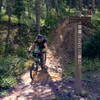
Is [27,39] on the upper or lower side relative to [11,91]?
upper

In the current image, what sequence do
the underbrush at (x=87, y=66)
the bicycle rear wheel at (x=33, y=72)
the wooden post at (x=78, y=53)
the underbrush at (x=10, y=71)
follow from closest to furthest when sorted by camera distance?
the wooden post at (x=78, y=53) → the underbrush at (x=10, y=71) → the bicycle rear wheel at (x=33, y=72) → the underbrush at (x=87, y=66)

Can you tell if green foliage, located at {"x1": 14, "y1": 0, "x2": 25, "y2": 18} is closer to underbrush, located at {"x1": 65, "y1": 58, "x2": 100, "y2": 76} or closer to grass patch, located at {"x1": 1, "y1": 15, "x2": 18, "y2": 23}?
grass patch, located at {"x1": 1, "y1": 15, "x2": 18, "y2": 23}

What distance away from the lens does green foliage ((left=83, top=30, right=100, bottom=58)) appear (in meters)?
11.5

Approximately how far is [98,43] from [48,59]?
94.1 inches

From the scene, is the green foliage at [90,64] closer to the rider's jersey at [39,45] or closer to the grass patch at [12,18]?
the rider's jersey at [39,45]

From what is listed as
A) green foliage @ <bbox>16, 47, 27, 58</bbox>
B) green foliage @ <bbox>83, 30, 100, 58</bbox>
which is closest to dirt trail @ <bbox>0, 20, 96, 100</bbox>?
green foliage @ <bbox>83, 30, 100, 58</bbox>

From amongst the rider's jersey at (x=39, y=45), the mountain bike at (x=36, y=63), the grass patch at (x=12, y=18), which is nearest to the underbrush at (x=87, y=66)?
the mountain bike at (x=36, y=63)

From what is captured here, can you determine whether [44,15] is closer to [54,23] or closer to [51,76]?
[54,23]

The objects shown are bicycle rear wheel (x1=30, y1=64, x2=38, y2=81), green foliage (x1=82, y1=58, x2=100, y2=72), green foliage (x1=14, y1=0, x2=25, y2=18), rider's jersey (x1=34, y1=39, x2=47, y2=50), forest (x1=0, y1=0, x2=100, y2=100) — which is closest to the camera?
forest (x1=0, y1=0, x2=100, y2=100)

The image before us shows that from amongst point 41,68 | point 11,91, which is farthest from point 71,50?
point 11,91

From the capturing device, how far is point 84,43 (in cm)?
1173

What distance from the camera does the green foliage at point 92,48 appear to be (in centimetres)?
1152

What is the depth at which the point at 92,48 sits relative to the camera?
455 inches

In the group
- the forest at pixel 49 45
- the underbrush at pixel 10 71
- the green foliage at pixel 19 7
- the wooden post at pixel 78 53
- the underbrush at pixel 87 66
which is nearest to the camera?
the wooden post at pixel 78 53
